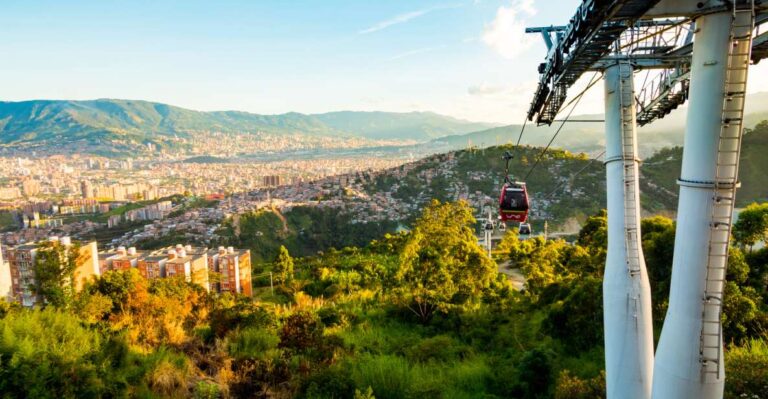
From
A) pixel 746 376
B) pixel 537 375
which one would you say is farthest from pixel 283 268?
pixel 746 376

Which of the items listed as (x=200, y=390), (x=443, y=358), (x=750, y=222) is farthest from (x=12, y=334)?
(x=750, y=222)

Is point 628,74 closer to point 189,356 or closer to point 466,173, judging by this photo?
point 189,356

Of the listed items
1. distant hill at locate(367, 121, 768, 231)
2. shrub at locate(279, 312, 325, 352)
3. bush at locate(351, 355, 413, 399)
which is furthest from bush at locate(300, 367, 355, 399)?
distant hill at locate(367, 121, 768, 231)

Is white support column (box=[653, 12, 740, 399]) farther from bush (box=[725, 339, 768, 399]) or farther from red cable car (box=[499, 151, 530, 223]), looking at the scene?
red cable car (box=[499, 151, 530, 223])

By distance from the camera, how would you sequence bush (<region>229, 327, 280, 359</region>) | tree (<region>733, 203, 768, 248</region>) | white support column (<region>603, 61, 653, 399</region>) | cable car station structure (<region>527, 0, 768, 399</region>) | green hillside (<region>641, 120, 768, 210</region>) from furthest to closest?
green hillside (<region>641, 120, 768, 210</region>) → tree (<region>733, 203, 768, 248</region>) → bush (<region>229, 327, 280, 359</region>) → white support column (<region>603, 61, 653, 399</region>) → cable car station structure (<region>527, 0, 768, 399</region>)

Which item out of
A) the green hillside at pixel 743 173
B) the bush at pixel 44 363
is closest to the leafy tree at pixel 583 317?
the bush at pixel 44 363

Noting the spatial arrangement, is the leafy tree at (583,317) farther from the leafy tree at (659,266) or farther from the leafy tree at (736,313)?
the leafy tree at (736,313)
